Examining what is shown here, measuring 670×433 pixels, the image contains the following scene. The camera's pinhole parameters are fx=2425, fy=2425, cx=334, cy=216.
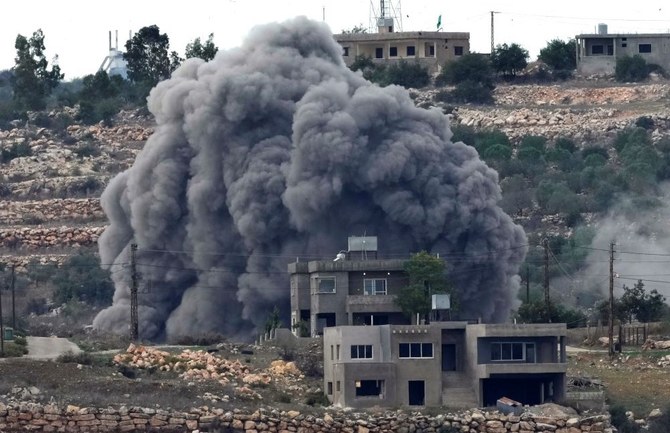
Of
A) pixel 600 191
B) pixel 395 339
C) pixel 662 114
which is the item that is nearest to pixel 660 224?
pixel 600 191

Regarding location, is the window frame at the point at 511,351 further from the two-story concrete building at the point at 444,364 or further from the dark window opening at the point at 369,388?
the dark window opening at the point at 369,388

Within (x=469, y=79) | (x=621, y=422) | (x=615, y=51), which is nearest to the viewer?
(x=621, y=422)

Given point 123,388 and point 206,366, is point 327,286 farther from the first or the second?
point 123,388

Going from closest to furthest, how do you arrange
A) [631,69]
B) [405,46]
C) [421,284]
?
[421,284] < [631,69] < [405,46]

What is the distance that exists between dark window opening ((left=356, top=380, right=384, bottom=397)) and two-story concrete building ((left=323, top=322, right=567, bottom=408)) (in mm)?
28

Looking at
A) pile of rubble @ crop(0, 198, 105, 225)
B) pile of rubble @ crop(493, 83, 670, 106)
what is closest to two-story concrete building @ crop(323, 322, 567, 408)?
pile of rubble @ crop(0, 198, 105, 225)

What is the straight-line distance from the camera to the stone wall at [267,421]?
58.8 meters

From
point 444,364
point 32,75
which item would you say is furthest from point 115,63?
point 444,364

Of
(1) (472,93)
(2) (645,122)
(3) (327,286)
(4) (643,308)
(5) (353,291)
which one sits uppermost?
(1) (472,93)

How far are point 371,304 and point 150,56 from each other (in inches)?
2286

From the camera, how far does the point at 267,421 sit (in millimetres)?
59875

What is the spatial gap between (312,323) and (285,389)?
12.1 metres

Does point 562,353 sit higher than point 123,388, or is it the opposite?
point 123,388

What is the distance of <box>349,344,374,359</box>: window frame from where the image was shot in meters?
68.2
